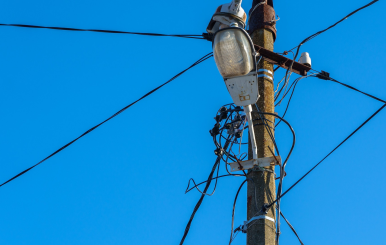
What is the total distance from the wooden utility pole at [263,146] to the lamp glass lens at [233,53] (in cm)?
89

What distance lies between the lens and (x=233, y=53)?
157 inches

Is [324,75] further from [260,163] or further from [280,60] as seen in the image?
[260,163]

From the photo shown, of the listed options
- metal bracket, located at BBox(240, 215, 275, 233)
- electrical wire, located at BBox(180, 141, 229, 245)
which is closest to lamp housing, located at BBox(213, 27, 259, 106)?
metal bracket, located at BBox(240, 215, 275, 233)

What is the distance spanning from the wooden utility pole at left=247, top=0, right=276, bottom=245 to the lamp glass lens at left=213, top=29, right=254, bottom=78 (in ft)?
Answer: 2.92

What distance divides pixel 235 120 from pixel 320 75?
1280mm

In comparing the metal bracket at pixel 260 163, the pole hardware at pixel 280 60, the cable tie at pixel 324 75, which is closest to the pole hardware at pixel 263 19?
the pole hardware at pixel 280 60

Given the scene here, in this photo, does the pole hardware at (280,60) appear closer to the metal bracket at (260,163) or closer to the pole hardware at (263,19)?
the pole hardware at (263,19)

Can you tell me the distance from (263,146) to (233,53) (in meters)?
1.11

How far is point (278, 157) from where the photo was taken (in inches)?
176

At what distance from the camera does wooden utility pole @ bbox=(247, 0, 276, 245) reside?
4215mm

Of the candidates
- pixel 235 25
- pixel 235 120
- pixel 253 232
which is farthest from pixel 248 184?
pixel 235 25

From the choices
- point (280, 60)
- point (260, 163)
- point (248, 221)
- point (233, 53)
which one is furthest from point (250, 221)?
point (280, 60)

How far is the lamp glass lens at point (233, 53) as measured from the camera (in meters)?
3.94

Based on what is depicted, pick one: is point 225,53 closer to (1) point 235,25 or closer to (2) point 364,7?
(1) point 235,25
